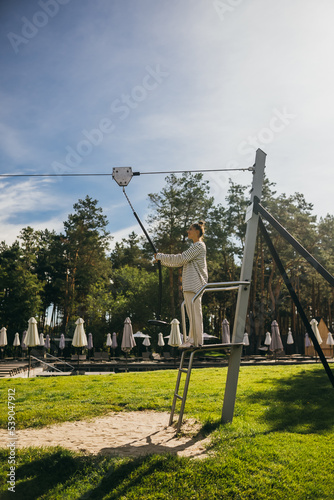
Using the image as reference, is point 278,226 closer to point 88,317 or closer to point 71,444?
point 71,444

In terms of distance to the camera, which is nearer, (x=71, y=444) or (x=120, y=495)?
(x=120, y=495)

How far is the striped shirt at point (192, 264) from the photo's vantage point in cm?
551

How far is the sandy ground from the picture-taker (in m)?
4.61

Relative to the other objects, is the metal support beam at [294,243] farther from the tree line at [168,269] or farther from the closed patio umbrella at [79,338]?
the tree line at [168,269]

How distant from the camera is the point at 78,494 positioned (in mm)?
3672

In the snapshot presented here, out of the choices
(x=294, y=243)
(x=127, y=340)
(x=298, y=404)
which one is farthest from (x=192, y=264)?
(x=127, y=340)

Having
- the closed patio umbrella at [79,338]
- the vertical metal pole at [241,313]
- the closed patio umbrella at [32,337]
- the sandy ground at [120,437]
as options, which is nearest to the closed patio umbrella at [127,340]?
the closed patio umbrella at [79,338]

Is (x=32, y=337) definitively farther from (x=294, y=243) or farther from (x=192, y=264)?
(x=294, y=243)

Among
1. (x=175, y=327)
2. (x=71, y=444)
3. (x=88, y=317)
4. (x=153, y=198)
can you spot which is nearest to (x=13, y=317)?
(x=88, y=317)

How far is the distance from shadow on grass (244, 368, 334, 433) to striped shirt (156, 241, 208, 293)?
2.36 meters

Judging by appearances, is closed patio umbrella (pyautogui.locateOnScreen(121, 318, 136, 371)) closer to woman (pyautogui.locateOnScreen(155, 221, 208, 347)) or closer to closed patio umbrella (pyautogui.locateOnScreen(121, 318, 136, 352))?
closed patio umbrella (pyautogui.locateOnScreen(121, 318, 136, 352))

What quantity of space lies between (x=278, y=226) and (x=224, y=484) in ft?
11.3

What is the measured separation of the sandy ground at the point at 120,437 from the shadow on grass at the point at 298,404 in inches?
54.8

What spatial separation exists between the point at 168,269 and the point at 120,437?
32.6 metres
